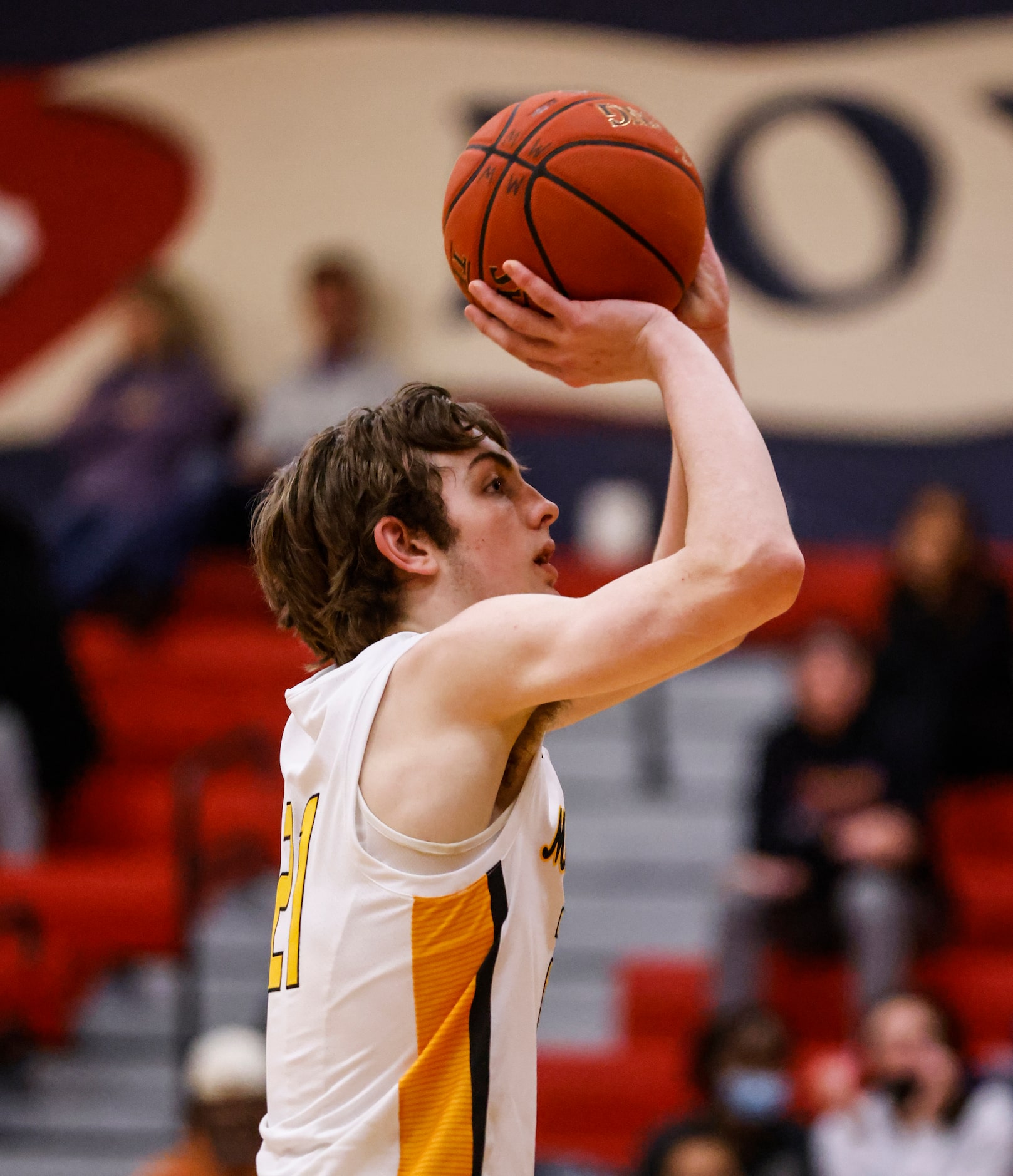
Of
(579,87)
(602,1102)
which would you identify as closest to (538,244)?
(602,1102)

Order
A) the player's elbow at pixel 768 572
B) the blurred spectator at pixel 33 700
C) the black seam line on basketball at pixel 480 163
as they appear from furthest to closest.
Result: the blurred spectator at pixel 33 700 < the black seam line on basketball at pixel 480 163 < the player's elbow at pixel 768 572

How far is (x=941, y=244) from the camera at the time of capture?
8.55 meters

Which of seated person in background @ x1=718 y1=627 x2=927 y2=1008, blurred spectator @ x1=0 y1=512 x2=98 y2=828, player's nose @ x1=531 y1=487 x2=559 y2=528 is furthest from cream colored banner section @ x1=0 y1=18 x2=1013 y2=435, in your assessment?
player's nose @ x1=531 y1=487 x2=559 y2=528

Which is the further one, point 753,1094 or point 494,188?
point 753,1094

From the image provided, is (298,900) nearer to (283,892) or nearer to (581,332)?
(283,892)

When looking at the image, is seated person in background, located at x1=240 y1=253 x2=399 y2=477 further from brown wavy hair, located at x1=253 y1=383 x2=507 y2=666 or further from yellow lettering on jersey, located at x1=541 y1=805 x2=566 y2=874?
yellow lettering on jersey, located at x1=541 y1=805 x2=566 y2=874

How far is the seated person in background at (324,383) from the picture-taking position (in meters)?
8.53

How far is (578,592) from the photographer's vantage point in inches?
299

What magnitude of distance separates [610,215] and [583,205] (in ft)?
0.13

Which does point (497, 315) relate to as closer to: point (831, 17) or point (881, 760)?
point (881, 760)

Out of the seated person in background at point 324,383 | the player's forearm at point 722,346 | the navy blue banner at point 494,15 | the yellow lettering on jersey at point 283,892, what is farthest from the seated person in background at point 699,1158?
the navy blue banner at point 494,15

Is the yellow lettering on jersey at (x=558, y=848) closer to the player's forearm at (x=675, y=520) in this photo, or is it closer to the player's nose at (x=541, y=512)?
the player's nose at (x=541, y=512)

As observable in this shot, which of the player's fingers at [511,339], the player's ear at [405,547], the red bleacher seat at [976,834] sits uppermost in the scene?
the player's fingers at [511,339]

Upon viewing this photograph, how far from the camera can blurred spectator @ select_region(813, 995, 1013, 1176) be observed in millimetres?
5082
